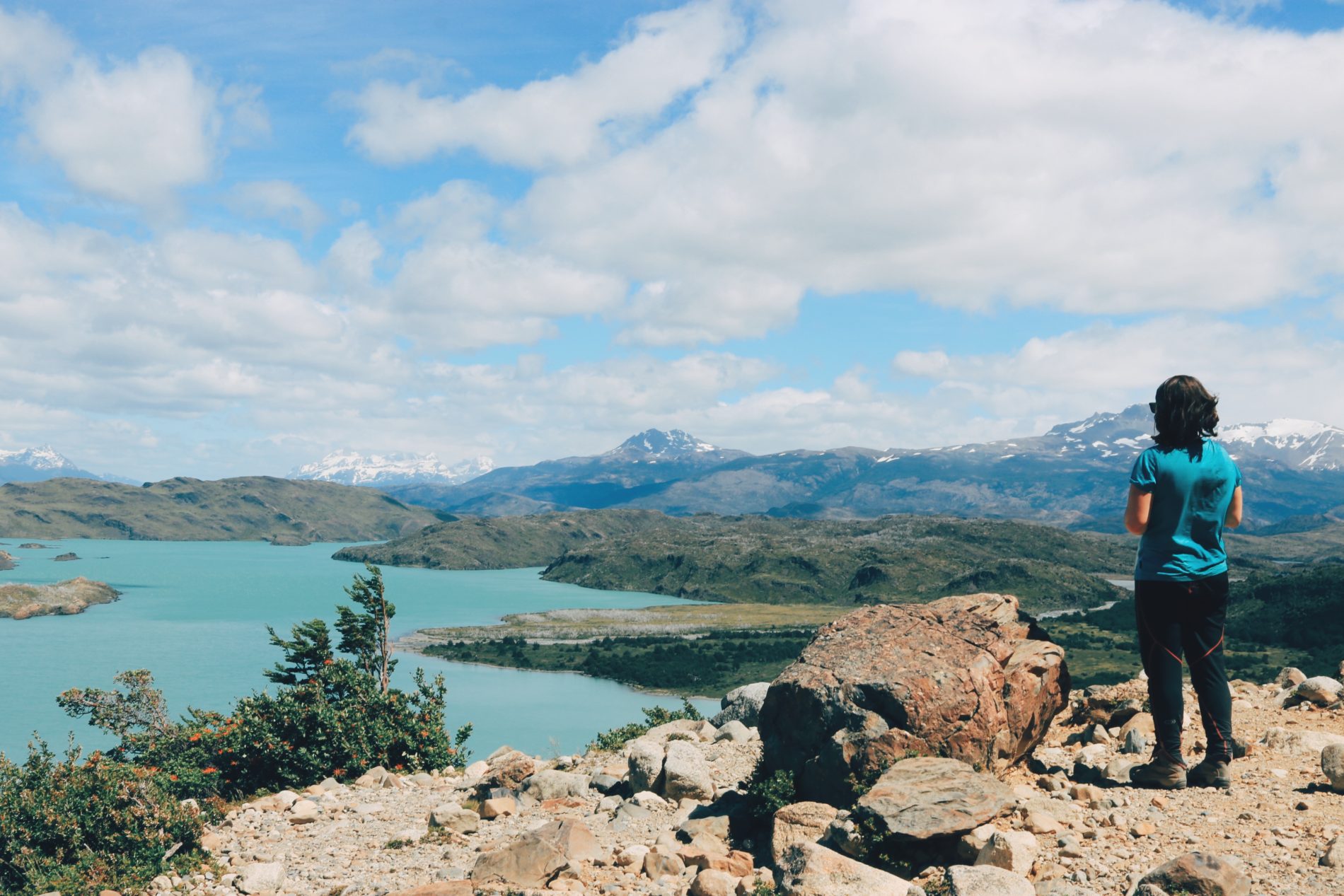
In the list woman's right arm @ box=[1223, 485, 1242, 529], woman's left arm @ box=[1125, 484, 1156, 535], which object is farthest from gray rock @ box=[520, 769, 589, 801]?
woman's right arm @ box=[1223, 485, 1242, 529]

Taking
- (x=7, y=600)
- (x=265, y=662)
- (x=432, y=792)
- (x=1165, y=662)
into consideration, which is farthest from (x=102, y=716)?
(x=7, y=600)

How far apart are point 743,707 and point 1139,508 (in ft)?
61.4

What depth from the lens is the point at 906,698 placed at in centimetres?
1451

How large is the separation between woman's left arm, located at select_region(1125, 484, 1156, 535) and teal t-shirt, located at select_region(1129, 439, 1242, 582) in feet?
0.20

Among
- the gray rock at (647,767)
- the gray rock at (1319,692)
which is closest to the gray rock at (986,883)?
the gray rock at (647,767)

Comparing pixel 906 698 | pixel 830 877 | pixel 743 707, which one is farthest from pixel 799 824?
pixel 743 707

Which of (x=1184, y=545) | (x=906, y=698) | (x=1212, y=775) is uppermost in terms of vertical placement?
(x=1184, y=545)

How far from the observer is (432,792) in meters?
21.0

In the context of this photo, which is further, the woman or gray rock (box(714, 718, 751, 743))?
gray rock (box(714, 718, 751, 743))

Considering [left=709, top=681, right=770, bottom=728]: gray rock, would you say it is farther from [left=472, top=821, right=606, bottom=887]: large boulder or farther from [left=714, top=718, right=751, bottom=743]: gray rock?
[left=472, top=821, right=606, bottom=887]: large boulder

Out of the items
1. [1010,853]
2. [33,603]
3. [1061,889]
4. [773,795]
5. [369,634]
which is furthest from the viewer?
[33,603]

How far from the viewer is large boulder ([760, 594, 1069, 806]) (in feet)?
47.3

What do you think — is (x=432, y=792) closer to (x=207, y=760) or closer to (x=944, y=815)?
(x=207, y=760)

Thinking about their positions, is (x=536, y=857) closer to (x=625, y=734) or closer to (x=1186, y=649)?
(x=1186, y=649)
